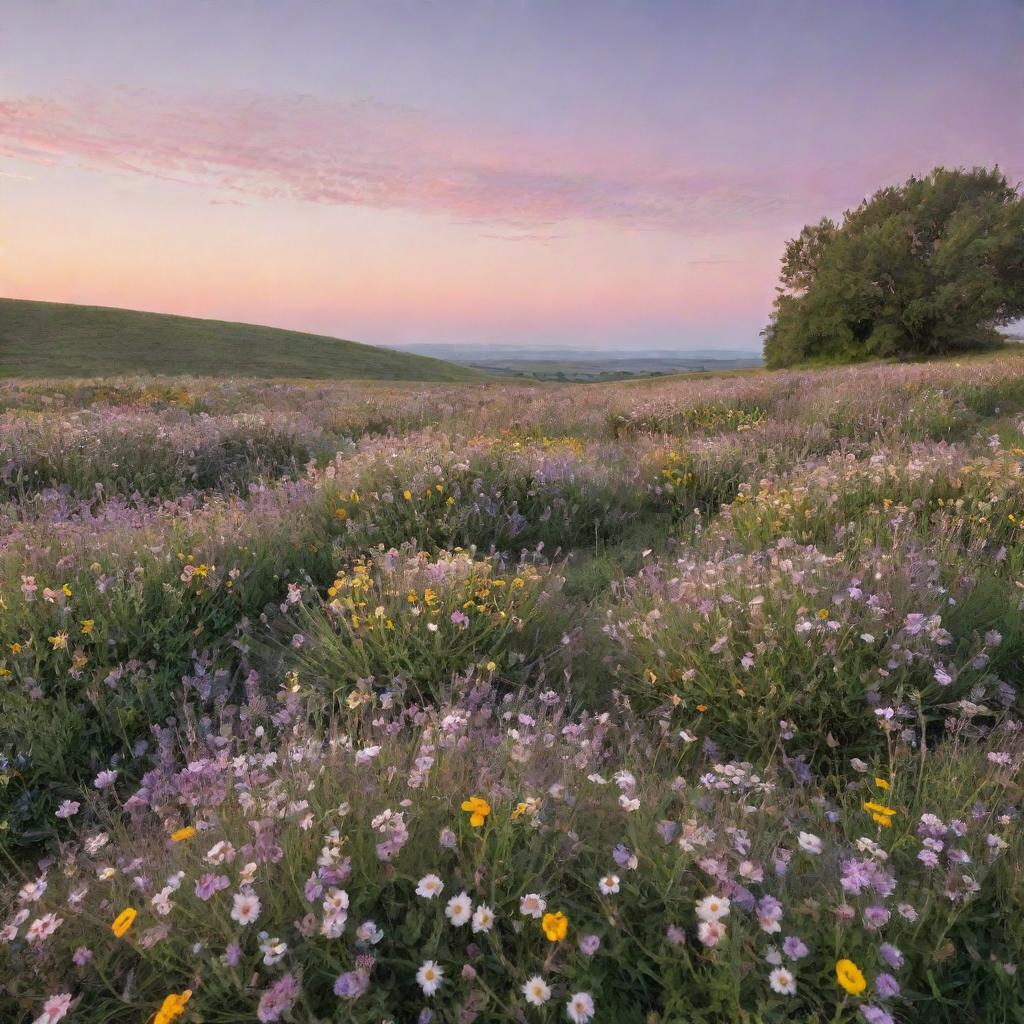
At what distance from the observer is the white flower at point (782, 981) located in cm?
157

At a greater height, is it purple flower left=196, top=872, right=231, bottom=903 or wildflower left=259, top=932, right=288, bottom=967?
purple flower left=196, top=872, right=231, bottom=903

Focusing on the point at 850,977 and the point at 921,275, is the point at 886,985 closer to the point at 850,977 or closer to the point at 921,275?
the point at 850,977

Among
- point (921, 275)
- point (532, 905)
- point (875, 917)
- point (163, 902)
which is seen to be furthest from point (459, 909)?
point (921, 275)

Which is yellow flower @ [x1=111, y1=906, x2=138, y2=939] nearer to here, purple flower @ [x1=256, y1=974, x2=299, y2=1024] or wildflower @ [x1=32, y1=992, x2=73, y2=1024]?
wildflower @ [x1=32, y1=992, x2=73, y2=1024]

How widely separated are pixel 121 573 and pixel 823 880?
3645 millimetres

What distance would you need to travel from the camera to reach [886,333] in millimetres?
39625

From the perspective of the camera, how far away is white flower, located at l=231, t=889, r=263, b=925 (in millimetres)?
1707

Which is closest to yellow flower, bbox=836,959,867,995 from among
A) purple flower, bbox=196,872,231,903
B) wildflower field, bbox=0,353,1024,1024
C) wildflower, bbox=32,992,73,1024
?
wildflower field, bbox=0,353,1024,1024

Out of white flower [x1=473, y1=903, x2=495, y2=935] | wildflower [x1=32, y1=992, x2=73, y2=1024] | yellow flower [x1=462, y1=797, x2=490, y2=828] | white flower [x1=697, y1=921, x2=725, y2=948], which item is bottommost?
wildflower [x1=32, y1=992, x2=73, y2=1024]

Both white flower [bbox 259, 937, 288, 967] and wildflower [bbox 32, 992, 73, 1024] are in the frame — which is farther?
white flower [bbox 259, 937, 288, 967]

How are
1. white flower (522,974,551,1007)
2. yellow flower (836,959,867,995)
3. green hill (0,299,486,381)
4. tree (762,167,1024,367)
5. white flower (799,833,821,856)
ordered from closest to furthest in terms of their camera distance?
yellow flower (836,959,867,995), white flower (522,974,551,1007), white flower (799,833,821,856), tree (762,167,1024,367), green hill (0,299,486,381)

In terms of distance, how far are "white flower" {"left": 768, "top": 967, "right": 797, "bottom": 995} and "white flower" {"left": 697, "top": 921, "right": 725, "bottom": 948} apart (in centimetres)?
13

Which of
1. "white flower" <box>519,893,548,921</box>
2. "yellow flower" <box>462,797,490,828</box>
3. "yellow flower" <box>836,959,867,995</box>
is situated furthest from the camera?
"yellow flower" <box>462,797,490,828</box>

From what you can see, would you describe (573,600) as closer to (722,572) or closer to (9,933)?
(722,572)
